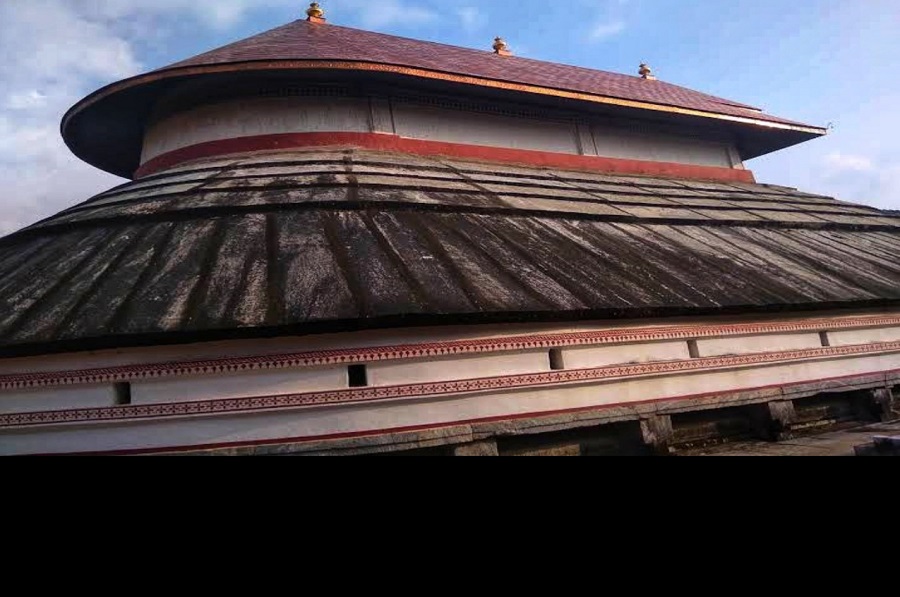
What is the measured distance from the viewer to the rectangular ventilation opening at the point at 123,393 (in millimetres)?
4785

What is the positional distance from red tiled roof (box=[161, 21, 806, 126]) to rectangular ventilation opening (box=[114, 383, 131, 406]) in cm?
564

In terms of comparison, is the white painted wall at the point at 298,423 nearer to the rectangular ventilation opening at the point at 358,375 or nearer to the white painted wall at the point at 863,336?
the rectangular ventilation opening at the point at 358,375

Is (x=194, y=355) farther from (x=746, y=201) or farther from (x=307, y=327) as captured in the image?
(x=746, y=201)

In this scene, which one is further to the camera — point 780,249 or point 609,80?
point 609,80

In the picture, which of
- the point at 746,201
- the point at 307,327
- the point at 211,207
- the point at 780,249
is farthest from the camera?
the point at 746,201

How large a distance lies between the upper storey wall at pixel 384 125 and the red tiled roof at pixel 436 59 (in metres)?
0.69

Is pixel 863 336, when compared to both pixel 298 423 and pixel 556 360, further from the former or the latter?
pixel 298 423

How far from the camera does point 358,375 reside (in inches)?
197

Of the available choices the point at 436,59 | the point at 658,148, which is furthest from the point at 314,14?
the point at 658,148

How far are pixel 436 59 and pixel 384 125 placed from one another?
299cm
